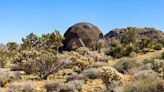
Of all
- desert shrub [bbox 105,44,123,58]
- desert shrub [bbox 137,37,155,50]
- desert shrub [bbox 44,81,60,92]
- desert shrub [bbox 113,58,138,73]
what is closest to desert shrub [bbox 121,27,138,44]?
desert shrub [bbox 137,37,155,50]

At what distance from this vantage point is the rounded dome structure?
1662 inches

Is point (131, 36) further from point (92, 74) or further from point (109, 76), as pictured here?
point (109, 76)

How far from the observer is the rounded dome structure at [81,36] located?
42219 millimetres

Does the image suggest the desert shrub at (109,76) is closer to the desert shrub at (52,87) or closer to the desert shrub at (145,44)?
the desert shrub at (52,87)

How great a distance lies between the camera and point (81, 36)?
1683 inches

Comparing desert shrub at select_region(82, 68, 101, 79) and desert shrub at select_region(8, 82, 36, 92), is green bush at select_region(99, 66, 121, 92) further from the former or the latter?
desert shrub at select_region(82, 68, 101, 79)

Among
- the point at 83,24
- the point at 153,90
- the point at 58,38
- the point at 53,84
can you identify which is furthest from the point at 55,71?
the point at 83,24

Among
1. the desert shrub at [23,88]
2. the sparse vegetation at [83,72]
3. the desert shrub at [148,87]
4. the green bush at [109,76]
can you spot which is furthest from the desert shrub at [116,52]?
the desert shrub at [148,87]

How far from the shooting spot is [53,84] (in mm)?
15180

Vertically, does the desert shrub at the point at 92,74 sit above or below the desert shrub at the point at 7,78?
below

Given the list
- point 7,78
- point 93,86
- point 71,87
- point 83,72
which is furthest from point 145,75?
point 7,78

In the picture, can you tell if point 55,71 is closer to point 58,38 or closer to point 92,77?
point 92,77

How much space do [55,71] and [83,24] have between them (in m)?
23.6

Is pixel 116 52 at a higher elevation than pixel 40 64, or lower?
Result: higher
